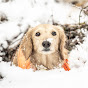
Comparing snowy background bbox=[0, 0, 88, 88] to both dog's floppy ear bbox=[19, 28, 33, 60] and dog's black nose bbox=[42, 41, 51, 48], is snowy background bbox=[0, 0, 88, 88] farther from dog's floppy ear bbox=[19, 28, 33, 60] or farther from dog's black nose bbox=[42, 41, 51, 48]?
dog's black nose bbox=[42, 41, 51, 48]

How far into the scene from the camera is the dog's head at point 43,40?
2.90 meters

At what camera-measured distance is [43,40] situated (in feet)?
9.61

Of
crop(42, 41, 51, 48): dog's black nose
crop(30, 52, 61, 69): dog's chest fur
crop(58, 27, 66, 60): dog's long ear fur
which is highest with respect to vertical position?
crop(42, 41, 51, 48): dog's black nose

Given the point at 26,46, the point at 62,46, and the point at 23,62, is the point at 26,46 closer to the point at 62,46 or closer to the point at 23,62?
the point at 23,62

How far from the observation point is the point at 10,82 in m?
2.23

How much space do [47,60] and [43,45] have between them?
69cm

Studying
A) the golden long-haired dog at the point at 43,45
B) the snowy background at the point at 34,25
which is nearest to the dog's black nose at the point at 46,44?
the golden long-haired dog at the point at 43,45

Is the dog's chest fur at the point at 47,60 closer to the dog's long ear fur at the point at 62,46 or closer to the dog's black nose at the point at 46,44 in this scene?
the dog's long ear fur at the point at 62,46

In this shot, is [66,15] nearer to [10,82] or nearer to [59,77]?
[59,77]

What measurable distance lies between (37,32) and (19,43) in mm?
577

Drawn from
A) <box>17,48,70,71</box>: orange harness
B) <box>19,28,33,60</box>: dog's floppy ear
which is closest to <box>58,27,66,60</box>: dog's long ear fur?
<box>17,48,70,71</box>: orange harness

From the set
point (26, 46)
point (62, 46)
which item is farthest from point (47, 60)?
point (26, 46)

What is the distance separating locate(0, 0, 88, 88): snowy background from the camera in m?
2.25

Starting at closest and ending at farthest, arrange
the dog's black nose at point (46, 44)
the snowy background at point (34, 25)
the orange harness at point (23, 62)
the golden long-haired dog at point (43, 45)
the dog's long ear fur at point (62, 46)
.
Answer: the snowy background at point (34, 25), the dog's black nose at point (46, 44), the golden long-haired dog at point (43, 45), the orange harness at point (23, 62), the dog's long ear fur at point (62, 46)
